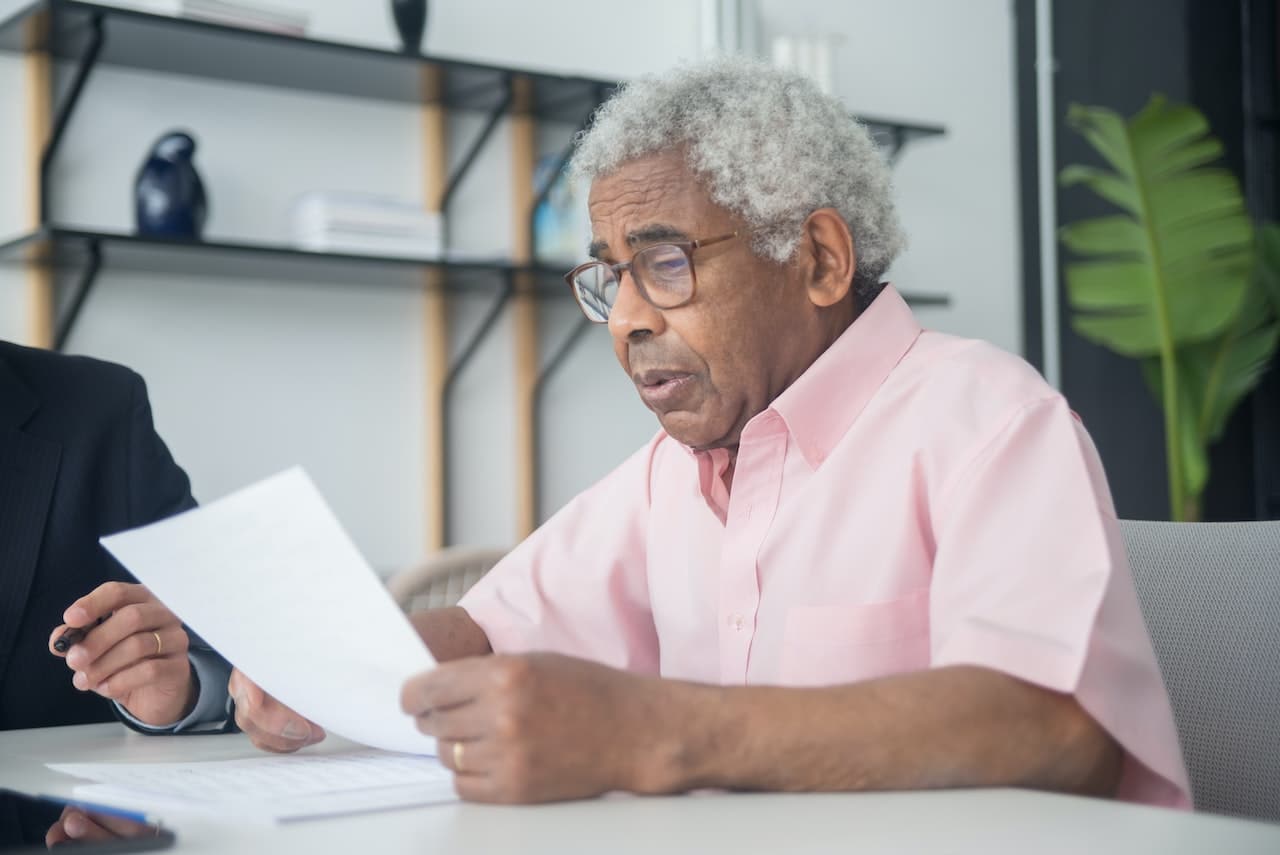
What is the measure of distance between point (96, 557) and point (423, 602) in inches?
32.4

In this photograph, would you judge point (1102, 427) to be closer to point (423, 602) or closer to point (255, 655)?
point (423, 602)

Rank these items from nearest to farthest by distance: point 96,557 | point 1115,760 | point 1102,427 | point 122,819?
point 122,819
point 1115,760
point 96,557
point 1102,427

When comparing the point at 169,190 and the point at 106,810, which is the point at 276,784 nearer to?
the point at 106,810

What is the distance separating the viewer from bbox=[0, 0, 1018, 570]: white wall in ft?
9.41

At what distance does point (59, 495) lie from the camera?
1619 mm

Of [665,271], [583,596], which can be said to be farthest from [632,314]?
[583,596]

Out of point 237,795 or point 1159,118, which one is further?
point 1159,118

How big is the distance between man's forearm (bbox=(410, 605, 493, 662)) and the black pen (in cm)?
27

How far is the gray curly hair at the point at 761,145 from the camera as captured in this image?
1227 mm

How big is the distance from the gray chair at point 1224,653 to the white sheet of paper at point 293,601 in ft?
2.03

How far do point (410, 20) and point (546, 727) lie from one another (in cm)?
242

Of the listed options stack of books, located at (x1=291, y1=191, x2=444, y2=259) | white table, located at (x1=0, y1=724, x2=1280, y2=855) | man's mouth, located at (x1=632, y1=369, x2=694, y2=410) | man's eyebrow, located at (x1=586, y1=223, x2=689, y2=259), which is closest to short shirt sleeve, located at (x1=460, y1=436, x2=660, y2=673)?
Result: man's mouth, located at (x1=632, y1=369, x2=694, y2=410)

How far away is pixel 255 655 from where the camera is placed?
994 mm

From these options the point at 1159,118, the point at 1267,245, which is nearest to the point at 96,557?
the point at 1159,118
